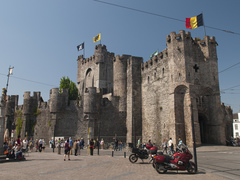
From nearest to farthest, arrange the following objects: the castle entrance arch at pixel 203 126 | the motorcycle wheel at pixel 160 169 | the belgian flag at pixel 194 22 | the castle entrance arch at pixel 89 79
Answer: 1. the motorcycle wheel at pixel 160 169
2. the belgian flag at pixel 194 22
3. the castle entrance arch at pixel 203 126
4. the castle entrance arch at pixel 89 79

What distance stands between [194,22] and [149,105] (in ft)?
40.9

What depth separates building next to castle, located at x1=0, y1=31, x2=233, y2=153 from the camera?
25.3 metres

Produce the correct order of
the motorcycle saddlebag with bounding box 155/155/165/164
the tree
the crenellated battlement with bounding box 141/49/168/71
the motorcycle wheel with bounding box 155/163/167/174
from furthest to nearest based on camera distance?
the tree → the crenellated battlement with bounding box 141/49/168/71 → the motorcycle saddlebag with bounding box 155/155/165/164 → the motorcycle wheel with bounding box 155/163/167/174

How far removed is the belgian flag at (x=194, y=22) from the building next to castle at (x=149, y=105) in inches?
51.0

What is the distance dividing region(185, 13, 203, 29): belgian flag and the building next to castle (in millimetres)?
1294

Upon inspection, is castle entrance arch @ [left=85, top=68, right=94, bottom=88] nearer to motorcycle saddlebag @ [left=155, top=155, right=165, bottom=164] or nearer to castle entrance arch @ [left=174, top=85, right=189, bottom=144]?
castle entrance arch @ [left=174, top=85, right=189, bottom=144]

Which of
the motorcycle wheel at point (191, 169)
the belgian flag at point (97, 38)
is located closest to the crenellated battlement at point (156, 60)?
the belgian flag at point (97, 38)

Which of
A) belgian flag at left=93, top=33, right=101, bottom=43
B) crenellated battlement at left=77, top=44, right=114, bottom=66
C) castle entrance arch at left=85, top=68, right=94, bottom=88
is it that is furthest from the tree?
belgian flag at left=93, top=33, right=101, bottom=43

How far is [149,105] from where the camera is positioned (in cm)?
3094

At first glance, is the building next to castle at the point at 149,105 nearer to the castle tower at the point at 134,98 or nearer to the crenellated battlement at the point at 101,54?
the castle tower at the point at 134,98

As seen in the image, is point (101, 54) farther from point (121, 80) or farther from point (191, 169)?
point (191, 169)

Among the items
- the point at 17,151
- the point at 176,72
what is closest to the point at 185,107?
the point at 176,72

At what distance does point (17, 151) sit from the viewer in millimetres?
14156

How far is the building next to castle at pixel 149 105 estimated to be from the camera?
25328 mm
